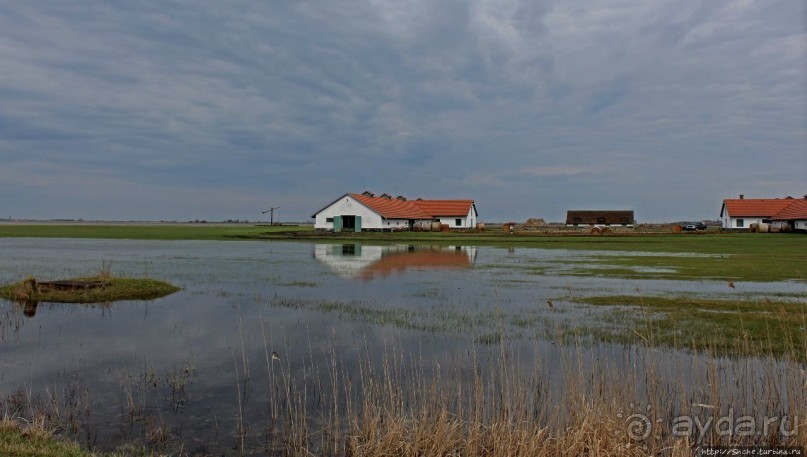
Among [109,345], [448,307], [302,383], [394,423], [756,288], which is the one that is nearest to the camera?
[394,423]

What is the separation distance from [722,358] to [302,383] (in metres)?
9.83

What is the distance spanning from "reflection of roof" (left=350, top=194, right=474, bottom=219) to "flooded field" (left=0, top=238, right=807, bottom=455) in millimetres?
69780

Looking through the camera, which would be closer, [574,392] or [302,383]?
[574,392]

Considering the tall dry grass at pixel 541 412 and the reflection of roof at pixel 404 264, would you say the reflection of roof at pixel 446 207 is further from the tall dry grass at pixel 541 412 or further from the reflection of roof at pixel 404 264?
the tall dry grass at pixel 541 412

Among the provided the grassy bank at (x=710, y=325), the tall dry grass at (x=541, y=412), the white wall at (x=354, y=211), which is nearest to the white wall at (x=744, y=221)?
the white wall at (x=354, y=211)

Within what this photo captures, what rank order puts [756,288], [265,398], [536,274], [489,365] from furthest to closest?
[536,274], [756,288], [489,365], [265,398]

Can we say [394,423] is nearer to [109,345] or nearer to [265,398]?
[265,398]

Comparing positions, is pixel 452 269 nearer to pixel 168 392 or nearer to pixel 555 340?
pixel 555 340

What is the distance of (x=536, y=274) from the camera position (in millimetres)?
32000

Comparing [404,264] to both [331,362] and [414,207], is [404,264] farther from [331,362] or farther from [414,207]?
[414,207]

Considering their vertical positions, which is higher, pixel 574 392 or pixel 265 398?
pixel 574 392

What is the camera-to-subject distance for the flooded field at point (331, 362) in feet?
29.9

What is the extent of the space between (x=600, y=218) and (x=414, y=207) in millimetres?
49462

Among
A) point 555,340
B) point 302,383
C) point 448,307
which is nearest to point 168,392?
point 302,383
